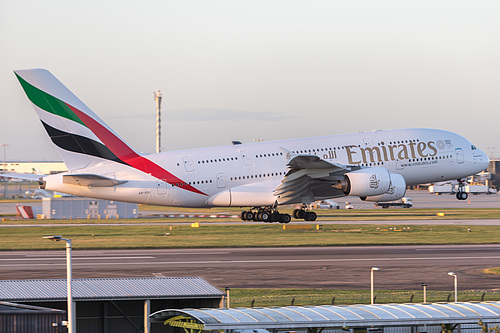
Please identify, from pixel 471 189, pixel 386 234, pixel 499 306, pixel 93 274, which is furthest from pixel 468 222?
pixel 471 189

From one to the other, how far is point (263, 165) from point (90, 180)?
46.2 ft

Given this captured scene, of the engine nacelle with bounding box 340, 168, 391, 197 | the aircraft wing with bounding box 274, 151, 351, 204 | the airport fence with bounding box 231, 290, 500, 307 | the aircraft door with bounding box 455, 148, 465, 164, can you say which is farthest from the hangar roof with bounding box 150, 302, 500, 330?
the aircraft door with bounding box 455, 148, 465, 164

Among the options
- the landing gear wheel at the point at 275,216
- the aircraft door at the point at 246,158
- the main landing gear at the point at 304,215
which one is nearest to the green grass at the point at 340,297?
the aircraft door at the point at 246,158

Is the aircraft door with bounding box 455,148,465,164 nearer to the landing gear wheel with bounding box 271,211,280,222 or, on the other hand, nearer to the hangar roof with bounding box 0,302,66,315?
the landing gear wheel with bounding box 271,211,280,222

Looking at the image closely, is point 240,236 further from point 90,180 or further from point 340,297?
point 340,297

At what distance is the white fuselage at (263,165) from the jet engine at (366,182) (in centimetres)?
177

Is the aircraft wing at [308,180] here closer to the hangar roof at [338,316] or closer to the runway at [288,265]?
the runway at [288,265]

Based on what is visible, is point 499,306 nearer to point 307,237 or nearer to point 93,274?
point 93,274

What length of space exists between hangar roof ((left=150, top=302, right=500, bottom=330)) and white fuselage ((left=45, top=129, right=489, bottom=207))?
31.1 m

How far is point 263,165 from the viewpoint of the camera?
198 feet

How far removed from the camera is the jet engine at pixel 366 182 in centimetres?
5812

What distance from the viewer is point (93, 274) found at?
151ft

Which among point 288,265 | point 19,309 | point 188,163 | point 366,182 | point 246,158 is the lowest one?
point 288,265

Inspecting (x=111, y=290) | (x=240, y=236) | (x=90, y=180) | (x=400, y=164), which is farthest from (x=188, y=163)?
(x=111, y=290)
